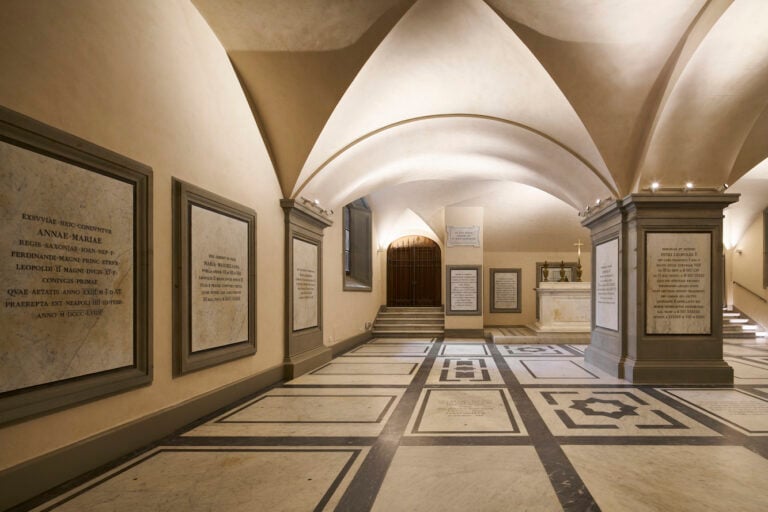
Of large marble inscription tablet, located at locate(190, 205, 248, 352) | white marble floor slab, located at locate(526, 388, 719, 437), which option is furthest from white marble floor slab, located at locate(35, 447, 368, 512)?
white marble floor slab, located at locate(526, 388, 719, 437)

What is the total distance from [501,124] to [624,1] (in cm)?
266

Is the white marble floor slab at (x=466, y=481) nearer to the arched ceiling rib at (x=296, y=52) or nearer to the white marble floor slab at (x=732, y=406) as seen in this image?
the white marble floor slab at (x=732, y=406)

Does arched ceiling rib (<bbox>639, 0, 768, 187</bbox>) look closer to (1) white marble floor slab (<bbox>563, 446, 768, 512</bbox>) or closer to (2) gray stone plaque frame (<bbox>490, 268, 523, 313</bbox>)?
(1) white marble floor slab (<bbox>563, 446, 768, 512</bbox>)

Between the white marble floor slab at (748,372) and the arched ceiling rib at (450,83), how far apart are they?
10.2 feet

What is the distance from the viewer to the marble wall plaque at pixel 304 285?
6.55 metres

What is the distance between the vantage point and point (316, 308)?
7.39 meters

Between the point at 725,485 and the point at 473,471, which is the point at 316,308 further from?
the point at 725,485

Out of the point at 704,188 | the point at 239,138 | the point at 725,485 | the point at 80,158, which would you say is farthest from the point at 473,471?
the point at 704,188

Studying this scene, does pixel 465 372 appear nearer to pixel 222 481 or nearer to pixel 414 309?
pixel 222 481

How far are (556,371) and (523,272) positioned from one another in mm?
7723

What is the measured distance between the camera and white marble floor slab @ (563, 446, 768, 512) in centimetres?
251

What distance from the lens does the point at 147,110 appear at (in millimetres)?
3529

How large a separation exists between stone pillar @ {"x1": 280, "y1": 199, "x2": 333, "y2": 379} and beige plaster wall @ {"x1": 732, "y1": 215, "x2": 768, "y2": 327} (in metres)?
12.5

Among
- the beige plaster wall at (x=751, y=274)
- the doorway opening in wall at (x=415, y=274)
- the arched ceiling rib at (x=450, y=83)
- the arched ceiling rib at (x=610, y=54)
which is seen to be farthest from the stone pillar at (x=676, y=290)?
the beige plaster wall at (x=751, y=274)
